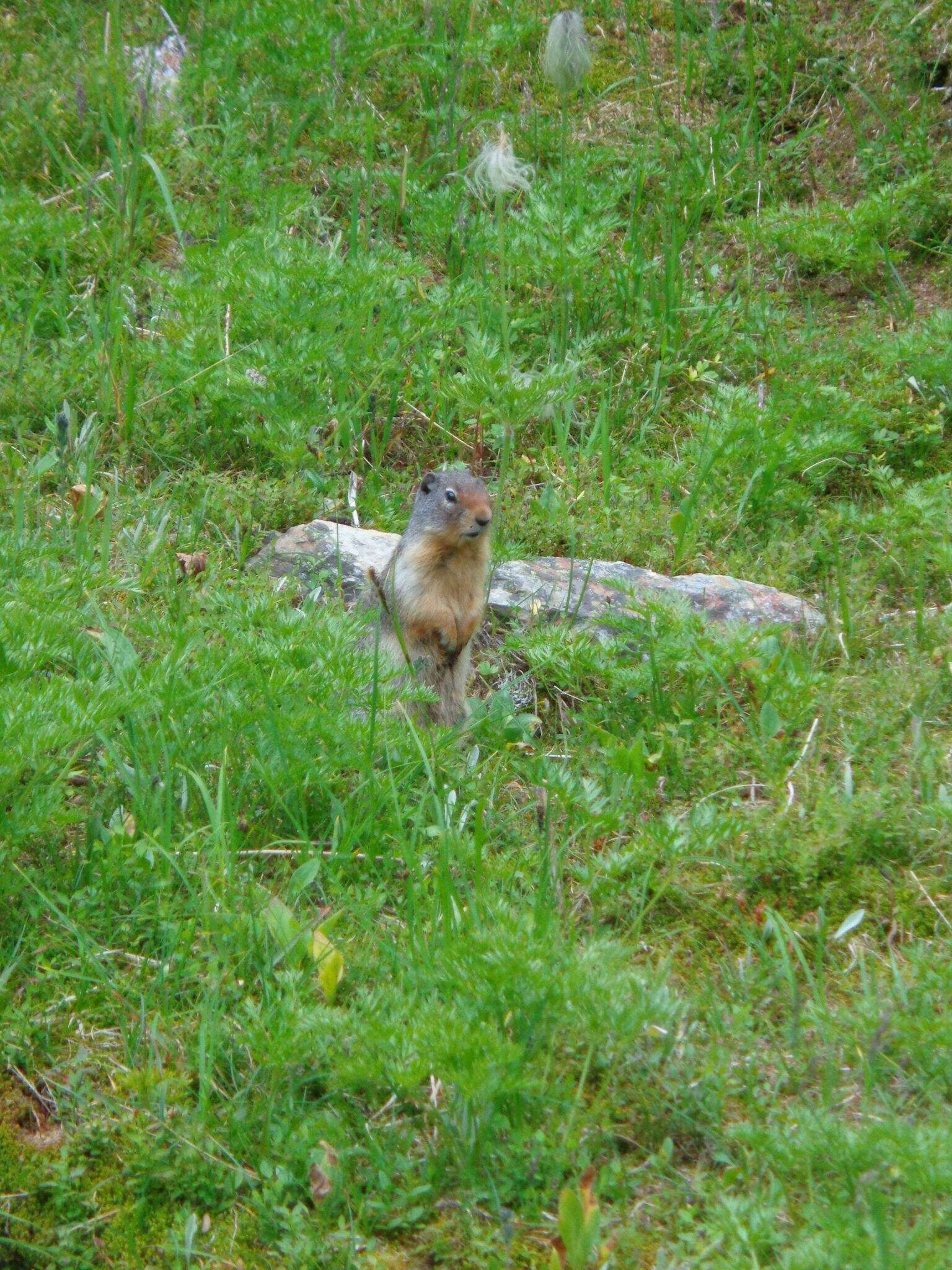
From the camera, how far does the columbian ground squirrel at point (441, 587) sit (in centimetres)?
462

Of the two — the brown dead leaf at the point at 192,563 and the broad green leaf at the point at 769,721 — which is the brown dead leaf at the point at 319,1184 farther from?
the brown dead leaf at the point at 192,563

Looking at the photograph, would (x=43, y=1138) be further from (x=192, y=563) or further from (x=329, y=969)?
(x=192, y=563)

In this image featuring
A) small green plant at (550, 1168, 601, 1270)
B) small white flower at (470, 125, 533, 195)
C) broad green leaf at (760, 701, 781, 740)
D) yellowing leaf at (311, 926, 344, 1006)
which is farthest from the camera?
small white flower at (470, 125, 533, 195)

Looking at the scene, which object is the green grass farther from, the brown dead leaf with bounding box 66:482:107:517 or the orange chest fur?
the orange chest fur

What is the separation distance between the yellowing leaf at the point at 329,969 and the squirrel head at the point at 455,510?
1855mm

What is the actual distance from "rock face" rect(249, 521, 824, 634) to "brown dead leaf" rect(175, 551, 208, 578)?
0.62 feet

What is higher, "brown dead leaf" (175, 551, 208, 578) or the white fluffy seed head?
the white fluffy seed head

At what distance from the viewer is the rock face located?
15.6 feet

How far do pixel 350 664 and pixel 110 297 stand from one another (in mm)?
2715

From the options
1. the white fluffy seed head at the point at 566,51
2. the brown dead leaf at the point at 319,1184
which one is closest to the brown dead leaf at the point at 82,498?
the white fluffy seed head at the point at 566,51

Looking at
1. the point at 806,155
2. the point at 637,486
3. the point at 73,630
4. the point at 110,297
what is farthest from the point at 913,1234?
the point at 806,155

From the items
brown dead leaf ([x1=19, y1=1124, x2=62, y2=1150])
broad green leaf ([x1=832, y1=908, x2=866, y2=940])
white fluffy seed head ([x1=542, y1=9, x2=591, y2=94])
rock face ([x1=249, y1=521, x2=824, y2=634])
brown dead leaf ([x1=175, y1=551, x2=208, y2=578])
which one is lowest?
brown dead leaf ([x1=19, y1=1124, x2=62, y2=1150])

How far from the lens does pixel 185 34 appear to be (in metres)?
7.12

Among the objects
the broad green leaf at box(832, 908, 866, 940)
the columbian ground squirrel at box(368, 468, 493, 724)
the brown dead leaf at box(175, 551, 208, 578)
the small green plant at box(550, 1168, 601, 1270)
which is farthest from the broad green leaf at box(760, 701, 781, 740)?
the brown dead leaf at box(175, 551, 208, 578)
